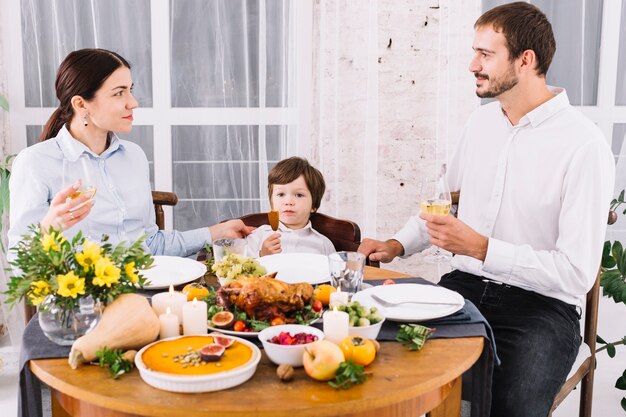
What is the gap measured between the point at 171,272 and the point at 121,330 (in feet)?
2.03

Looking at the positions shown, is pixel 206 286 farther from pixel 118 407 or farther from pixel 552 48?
pixel 552 48

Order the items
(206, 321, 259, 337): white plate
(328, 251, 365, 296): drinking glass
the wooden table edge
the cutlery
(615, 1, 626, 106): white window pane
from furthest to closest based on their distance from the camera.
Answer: (615, 1, 626, 106): white window pane
the cutlery
(328, 251, 365, 296): drinking glass
(206, 321, 259, 337): white plate
the wooden table edge

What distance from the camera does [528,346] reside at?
7.53 feet

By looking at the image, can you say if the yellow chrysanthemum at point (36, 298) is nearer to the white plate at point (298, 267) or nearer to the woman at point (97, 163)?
the white plate at point (298, 267)

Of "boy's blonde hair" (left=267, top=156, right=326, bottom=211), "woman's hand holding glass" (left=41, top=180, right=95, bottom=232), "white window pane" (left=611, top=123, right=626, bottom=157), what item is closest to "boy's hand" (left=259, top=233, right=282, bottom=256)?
"boy's blonde hair" (left=267, top=156, right=326, bottom=211)

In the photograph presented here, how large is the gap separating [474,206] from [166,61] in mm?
1696

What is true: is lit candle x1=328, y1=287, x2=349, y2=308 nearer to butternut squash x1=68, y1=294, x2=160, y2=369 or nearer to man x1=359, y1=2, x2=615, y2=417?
butternut squash x1=68, y1=294, x2=160, y2=369

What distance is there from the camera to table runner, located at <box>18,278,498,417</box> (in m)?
1.67

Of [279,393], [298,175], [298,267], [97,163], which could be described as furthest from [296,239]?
[279,393]

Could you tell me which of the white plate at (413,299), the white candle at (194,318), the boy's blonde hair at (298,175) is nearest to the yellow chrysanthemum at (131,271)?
the white candle at (194,318)

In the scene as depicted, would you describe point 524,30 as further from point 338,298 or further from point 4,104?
point 4,104

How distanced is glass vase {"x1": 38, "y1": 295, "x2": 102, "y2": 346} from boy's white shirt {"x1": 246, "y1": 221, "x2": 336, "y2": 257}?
135 centimetres

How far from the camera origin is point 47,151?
264 cm

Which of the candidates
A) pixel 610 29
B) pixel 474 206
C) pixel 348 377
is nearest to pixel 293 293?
pixel 348 377
